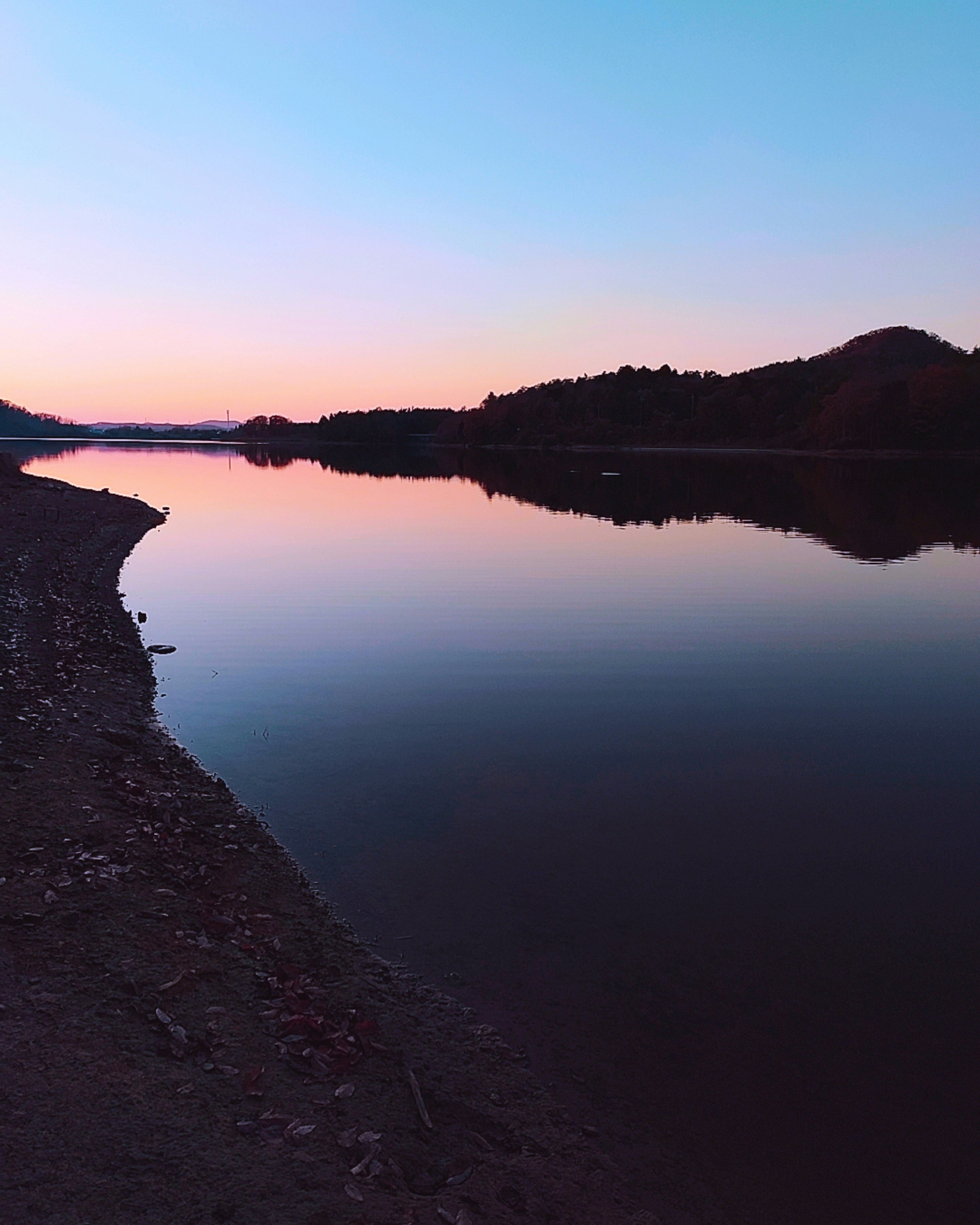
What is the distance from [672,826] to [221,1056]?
298 inches

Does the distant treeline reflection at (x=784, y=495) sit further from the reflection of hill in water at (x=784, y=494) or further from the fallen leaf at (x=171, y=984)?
the fallen leaf at (x=171, y=984)

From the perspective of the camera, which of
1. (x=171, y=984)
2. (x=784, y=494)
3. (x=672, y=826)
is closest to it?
(x=171, y=984)

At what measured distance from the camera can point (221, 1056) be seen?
7.09m

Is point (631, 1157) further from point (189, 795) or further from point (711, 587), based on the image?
point (711, 587)

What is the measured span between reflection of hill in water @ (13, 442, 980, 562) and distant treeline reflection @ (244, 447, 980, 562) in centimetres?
23

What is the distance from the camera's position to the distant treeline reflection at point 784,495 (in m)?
52.0

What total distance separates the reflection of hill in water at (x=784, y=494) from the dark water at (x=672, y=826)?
17883 millimetres

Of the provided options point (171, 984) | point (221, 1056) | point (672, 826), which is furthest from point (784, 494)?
point (221, 1056)

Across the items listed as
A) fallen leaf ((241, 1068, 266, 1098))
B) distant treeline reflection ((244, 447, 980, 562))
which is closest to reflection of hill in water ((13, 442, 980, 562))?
distant treeline reflection ((244, 447, 980, 562))

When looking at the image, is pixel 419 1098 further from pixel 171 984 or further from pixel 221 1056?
pixel 171 984

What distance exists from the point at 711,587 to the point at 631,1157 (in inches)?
1112

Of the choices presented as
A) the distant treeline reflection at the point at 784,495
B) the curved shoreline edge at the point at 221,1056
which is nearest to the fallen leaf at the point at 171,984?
the curved shoreline edge at the point at 221,1056

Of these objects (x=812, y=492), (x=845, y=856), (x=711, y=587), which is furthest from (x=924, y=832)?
(x=812, y=492)

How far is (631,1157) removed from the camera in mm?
6895
